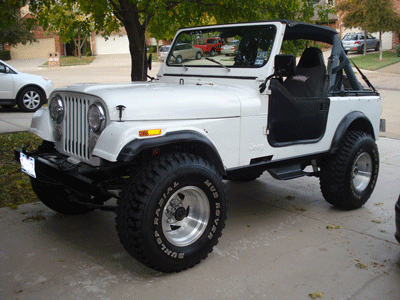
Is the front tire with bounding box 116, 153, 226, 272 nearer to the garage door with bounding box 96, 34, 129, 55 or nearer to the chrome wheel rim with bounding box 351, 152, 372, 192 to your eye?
the chrome wheel rim with bounding box 351, 152, 372, 192

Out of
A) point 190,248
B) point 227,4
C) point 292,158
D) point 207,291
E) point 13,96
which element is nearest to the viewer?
point 207,291

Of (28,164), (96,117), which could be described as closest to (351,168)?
(96,117)

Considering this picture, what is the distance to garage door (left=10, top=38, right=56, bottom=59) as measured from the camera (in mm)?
45875

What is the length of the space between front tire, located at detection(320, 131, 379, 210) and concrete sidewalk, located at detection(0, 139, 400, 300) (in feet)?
0.57

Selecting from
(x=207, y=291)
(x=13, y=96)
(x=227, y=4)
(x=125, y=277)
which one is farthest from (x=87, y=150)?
(x=13, y=96)

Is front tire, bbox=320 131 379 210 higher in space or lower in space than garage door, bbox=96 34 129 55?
lower

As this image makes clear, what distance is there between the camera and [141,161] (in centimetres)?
327

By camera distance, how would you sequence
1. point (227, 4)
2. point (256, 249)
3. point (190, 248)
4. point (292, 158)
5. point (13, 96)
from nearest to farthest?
point (190, 248) < point (256, 249) < point (292, 158) < point (227, 4) < point (13, 96)

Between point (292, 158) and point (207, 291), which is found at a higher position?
point (292, 158)

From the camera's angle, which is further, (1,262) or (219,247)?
(219,247)

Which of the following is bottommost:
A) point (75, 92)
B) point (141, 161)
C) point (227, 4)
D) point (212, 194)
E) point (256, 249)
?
point (256, 249)

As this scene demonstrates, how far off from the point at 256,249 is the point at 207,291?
86cm

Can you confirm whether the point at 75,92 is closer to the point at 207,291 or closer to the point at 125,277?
the point at 125,277

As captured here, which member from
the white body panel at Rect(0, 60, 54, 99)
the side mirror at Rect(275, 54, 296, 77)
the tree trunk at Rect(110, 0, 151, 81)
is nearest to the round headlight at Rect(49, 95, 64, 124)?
the side mirror at Rect(275, 54, 296, 77)
